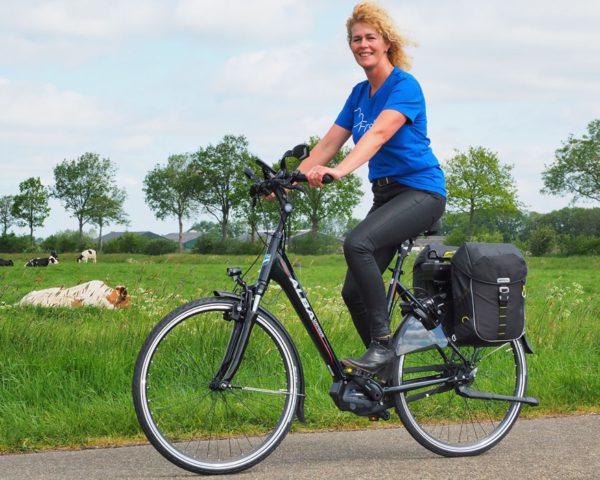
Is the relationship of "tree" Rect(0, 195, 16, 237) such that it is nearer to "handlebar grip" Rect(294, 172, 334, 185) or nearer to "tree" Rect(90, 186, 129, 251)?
"tree" Rect(90, 186, 129, 251)

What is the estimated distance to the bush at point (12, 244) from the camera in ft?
232

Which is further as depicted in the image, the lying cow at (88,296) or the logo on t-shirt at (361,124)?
the lying cow at (88,296)

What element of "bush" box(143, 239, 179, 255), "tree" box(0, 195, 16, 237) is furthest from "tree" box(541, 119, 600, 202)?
"tree" box(0, 195, 16, 237)

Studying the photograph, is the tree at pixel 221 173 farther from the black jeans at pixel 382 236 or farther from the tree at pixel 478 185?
the black jeans at pixel 382 236

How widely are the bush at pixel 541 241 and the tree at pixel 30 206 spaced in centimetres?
5627

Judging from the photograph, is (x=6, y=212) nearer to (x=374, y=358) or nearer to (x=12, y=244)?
(x=12, y=244)

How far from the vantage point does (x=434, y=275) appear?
491 cm

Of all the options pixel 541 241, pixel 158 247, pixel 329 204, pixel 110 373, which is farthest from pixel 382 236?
pixel 329 204

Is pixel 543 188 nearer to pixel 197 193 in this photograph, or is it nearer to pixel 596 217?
pixel 596 217

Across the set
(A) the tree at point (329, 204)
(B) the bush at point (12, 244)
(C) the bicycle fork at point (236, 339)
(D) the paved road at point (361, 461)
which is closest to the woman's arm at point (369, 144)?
(C) the bicycle fork at point (236, 339)

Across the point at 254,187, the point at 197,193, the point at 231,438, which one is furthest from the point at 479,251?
the point at 197,193

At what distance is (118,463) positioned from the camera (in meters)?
4.45

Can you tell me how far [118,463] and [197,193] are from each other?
9615 cm

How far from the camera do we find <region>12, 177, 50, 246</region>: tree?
3590 inches
